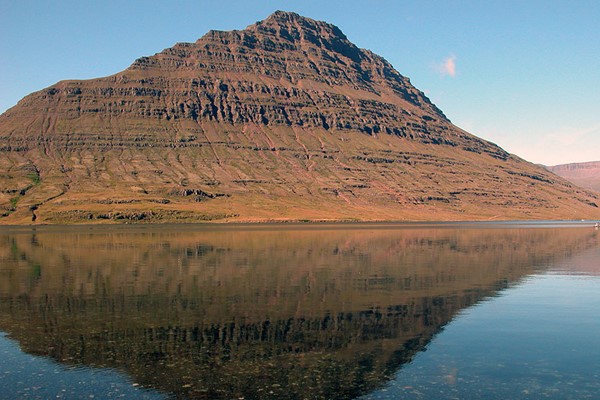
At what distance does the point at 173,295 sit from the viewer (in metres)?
56.1

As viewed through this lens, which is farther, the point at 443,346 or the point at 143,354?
the point at 443,346

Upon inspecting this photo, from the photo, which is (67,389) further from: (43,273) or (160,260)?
(160,260)

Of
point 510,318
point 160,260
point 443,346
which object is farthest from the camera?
point 160,260

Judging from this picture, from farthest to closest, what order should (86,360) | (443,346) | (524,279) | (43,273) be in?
(43,273)
(524,279)
(443,346)
(86,360)

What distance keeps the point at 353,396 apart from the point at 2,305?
39.6 meters

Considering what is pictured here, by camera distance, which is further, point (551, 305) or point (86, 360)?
point (551, 305)

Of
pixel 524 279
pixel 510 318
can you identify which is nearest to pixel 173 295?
pixel 510 318

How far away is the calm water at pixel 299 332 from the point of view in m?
28.3

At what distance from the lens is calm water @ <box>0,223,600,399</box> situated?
28312mm

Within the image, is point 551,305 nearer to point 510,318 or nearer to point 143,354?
point 510,318

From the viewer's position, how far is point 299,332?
130 feet

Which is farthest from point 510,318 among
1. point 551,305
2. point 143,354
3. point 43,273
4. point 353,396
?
point 43,273

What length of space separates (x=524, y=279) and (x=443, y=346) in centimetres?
3875

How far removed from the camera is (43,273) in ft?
244
